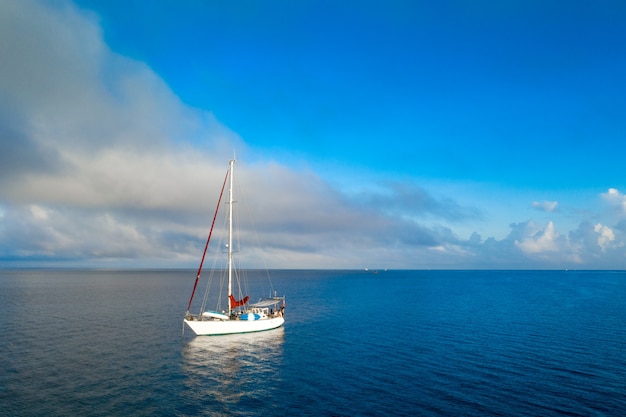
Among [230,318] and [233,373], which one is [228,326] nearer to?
[230,318]

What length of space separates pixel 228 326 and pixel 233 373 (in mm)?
21028

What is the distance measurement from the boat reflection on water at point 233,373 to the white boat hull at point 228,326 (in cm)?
107

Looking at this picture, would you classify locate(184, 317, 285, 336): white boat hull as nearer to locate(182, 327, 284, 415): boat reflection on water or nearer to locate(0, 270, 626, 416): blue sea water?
locate(182, 327, 284, 415): boat reflection on water

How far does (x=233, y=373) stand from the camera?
144 ft

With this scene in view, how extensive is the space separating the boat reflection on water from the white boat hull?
1.07 metres

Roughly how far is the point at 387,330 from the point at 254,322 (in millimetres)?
24916

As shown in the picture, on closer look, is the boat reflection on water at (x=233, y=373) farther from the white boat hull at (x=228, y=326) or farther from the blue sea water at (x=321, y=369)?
the white boat hull at (x=228, y=326)

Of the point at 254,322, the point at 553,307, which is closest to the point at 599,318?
the point at 553,307

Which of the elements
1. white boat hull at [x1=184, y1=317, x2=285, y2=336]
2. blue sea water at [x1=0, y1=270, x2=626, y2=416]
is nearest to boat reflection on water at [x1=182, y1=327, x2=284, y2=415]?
blue sea water at [x1=0, y1=270, x2=626, y2=416]

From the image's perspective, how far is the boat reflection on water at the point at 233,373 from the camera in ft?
113

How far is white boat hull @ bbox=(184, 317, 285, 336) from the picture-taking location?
205ft

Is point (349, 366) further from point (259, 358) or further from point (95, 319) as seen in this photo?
point (95, 319)

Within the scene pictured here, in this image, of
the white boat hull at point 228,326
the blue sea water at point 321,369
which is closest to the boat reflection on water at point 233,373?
the blue sea water at point 321,369

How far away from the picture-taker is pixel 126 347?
55.7 m
